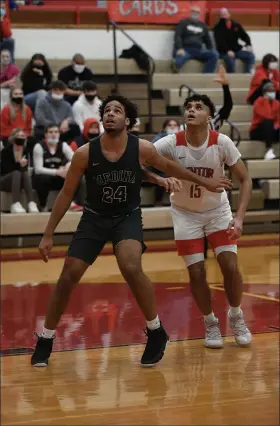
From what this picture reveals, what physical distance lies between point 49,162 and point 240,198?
6.76 meters

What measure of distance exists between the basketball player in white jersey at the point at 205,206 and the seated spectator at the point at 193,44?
10.5 metres

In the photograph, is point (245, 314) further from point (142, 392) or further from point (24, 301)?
point (142, 392)

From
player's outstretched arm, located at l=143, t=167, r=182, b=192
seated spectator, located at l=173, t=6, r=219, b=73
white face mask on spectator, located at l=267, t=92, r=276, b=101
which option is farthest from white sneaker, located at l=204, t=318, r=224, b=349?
seated spectator, located at l=173, t=6, r=219, b=73

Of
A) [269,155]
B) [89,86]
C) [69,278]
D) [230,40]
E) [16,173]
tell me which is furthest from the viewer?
[230,40]

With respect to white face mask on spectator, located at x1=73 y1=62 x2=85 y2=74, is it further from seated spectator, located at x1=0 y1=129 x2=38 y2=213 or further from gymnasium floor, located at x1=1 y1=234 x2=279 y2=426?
gymnasium floor, located at x1=1 y1=234 x2=279 y2=426

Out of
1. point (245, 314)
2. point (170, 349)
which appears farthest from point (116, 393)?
point (245, 314)

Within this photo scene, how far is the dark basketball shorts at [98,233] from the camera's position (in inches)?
258

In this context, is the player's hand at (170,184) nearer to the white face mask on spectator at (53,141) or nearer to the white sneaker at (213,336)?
the white sneaker at (213,336)

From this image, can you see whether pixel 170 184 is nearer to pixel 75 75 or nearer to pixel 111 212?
pixel 111 212

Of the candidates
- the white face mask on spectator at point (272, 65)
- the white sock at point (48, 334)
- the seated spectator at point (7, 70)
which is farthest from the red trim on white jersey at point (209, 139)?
the white face mask on spectator at point (272, 65)

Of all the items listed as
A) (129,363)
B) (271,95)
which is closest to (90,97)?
(271,95)

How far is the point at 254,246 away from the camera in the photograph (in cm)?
1330

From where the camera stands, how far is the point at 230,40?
17.9m

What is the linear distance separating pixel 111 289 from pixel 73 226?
11.4 feet
